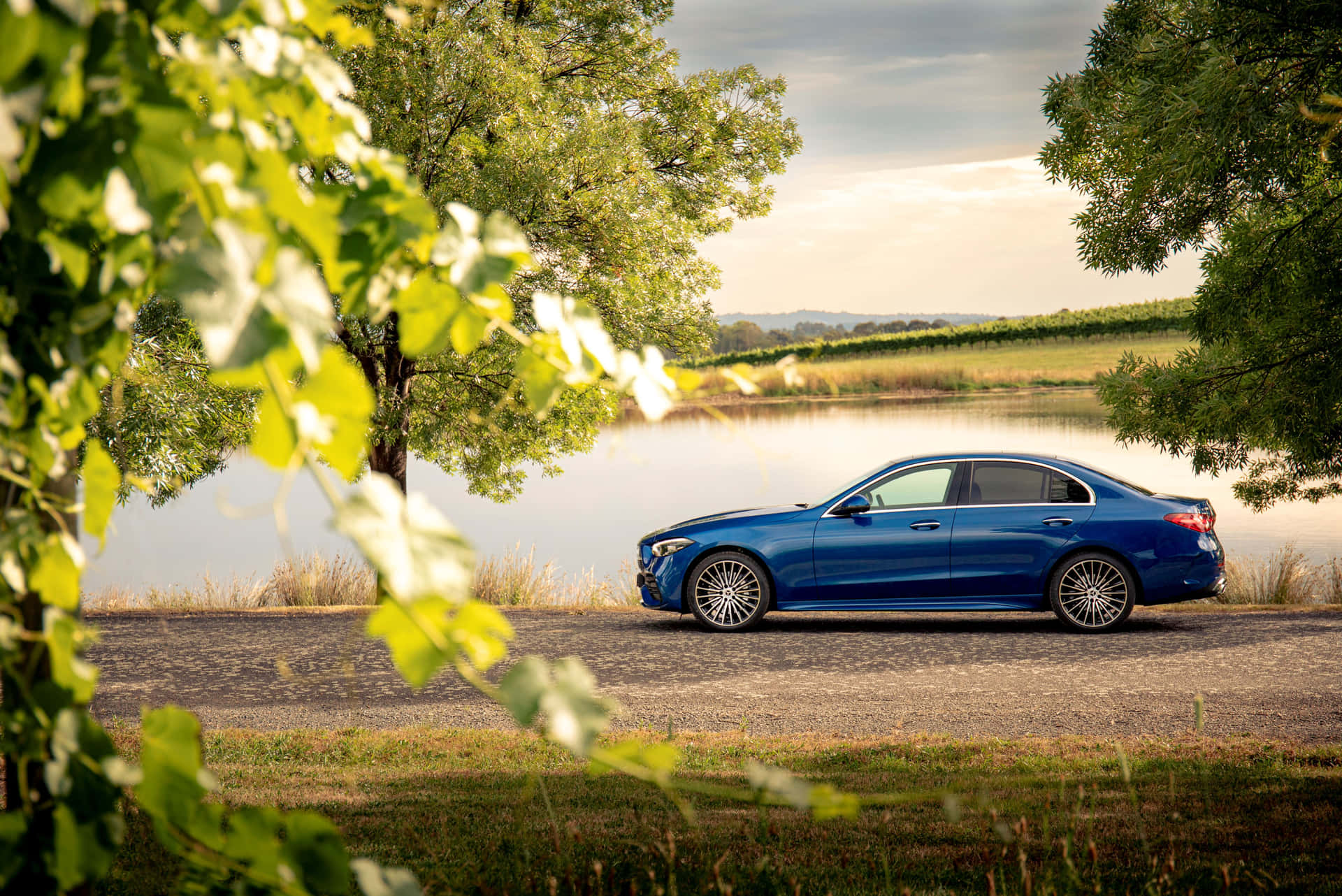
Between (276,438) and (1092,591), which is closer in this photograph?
(276,438)

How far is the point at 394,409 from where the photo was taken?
14641 mm

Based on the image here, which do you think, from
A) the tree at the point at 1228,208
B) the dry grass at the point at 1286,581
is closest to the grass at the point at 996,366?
the dry grass at the point at 1286,581

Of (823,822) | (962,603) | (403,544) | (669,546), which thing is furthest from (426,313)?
(962,603)

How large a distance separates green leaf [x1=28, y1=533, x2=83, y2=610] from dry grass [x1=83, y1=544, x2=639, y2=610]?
13661 millimetres

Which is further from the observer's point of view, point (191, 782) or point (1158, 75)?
point (1158, 75)

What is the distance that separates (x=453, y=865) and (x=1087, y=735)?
4.74 meters

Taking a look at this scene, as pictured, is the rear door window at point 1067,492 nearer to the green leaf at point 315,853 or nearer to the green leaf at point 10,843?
the green leaf at point 315,853

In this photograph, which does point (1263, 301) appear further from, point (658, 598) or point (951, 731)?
point (658, 598)

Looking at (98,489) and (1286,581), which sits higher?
(98,489)

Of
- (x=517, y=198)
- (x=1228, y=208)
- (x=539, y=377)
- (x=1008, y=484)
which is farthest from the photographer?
(x=517, y=198)

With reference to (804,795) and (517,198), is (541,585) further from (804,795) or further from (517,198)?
(804,795)

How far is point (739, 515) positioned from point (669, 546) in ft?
Answer: 2.88

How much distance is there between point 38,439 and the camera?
148cm

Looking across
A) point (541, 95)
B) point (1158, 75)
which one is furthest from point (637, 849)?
point (541, 95)
